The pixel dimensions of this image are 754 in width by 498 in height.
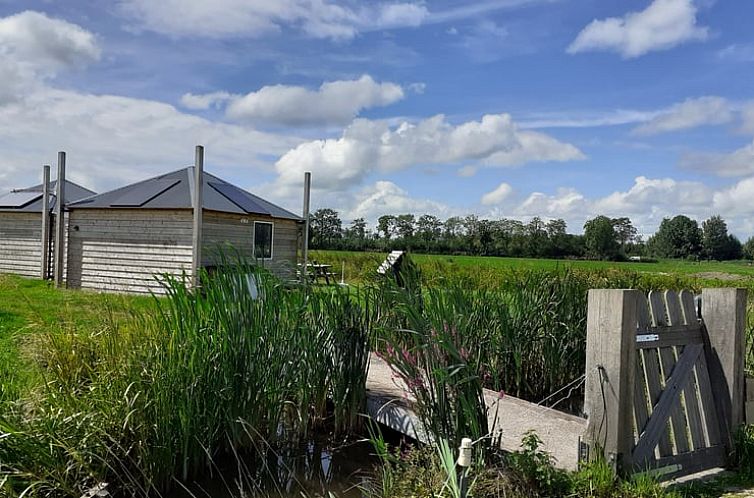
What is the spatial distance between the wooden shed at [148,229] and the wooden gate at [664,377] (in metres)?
11.0

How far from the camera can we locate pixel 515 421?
12.5 feet

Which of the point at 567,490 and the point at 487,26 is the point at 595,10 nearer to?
the point at 487,26

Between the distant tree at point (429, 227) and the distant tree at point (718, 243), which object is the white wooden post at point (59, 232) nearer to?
the distant tree at point (429, 227)

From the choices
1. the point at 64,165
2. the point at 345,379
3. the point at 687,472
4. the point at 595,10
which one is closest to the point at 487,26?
the point at 595,10

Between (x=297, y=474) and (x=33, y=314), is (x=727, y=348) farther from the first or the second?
(x=33, y=314)

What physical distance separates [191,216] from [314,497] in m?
11.2

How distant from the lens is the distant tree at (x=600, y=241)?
166 ft

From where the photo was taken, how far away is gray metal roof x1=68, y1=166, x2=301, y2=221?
46.4 ft

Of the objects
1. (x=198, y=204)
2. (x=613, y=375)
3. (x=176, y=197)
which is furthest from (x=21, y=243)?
(x=613, y=375)

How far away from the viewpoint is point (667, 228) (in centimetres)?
8162

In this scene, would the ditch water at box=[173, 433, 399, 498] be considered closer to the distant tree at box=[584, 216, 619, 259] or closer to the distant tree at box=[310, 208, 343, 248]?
the distant tree at box=[310, 208, 343, 248]

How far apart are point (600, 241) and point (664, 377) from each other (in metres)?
52.0

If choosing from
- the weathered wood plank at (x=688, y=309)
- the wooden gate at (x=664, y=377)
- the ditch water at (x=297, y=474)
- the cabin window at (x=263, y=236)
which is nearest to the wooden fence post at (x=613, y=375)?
the wooden gate at (x=664, y=377)

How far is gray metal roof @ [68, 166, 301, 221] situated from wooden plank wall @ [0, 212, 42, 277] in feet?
9.14
